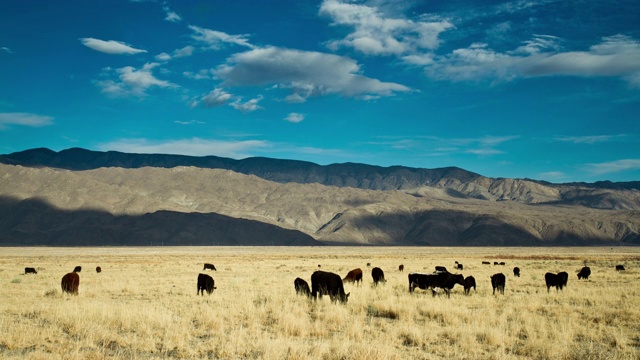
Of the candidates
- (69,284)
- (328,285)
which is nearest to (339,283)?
(328,285)

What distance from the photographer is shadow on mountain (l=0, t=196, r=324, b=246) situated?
5512 inches

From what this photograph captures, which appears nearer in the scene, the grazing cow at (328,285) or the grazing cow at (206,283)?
the grazing cow at (328,285)

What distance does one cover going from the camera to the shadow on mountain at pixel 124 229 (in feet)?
459

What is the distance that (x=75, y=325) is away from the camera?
12.1 m

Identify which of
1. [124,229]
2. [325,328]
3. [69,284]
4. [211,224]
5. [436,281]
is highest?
[436,281]

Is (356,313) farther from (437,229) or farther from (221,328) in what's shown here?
(437,229)

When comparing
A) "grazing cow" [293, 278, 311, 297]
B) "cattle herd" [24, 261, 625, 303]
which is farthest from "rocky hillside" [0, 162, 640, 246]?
"grazing cow" [293, 278, 311, 297]

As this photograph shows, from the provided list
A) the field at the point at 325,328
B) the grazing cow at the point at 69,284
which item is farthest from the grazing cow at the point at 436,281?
the grazing cow at the point at 69,284

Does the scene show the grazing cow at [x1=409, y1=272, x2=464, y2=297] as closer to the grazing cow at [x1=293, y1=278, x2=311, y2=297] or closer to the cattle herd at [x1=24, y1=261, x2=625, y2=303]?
the cattle herd at [x1=24, y1=261, x2=625, y2=303]

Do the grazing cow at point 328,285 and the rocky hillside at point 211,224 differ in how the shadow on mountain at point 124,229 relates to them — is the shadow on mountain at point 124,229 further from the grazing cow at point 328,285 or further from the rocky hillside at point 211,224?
the grazing cow at point 328,285

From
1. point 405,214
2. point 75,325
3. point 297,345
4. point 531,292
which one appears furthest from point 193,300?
point 405,214

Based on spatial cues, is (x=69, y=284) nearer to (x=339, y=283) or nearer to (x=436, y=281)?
(x=339, y=283)

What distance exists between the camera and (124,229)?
14938 cm

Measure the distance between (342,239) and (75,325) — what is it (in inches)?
6381
